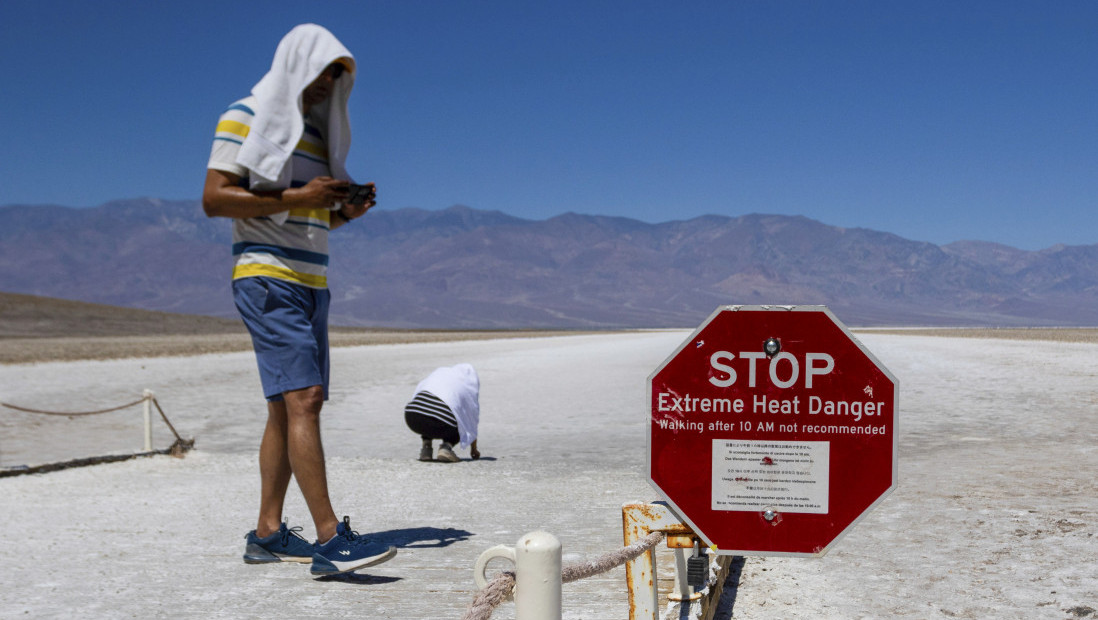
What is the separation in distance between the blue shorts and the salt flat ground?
808 mm

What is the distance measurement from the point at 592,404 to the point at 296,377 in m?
11.1

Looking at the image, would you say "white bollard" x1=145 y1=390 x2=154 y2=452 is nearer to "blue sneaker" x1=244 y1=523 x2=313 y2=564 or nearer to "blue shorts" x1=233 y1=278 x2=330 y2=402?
"blue sneaker" x1=244 y1=523 x2=313 y2=564

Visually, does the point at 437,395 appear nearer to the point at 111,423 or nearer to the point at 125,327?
the point at 111,423

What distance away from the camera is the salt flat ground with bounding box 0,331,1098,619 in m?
3.94

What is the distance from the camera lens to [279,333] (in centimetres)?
399

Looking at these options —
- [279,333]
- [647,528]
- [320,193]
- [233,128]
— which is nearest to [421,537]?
[279,333]

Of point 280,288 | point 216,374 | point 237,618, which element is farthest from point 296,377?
point 216,374

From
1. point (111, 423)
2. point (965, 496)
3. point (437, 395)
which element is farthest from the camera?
point (111, 423)

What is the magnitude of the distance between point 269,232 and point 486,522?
7.06 ft

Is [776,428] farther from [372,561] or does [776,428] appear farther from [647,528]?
[372,561]

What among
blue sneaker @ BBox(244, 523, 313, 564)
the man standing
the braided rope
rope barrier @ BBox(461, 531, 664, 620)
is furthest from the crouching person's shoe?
the braided rope

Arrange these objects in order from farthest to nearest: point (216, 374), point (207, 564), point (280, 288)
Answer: point (216, 374) < point (207, 564) < point (280, 288)

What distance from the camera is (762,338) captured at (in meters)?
2.48

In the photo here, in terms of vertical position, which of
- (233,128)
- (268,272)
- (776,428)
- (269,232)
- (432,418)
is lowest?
(432,418)
